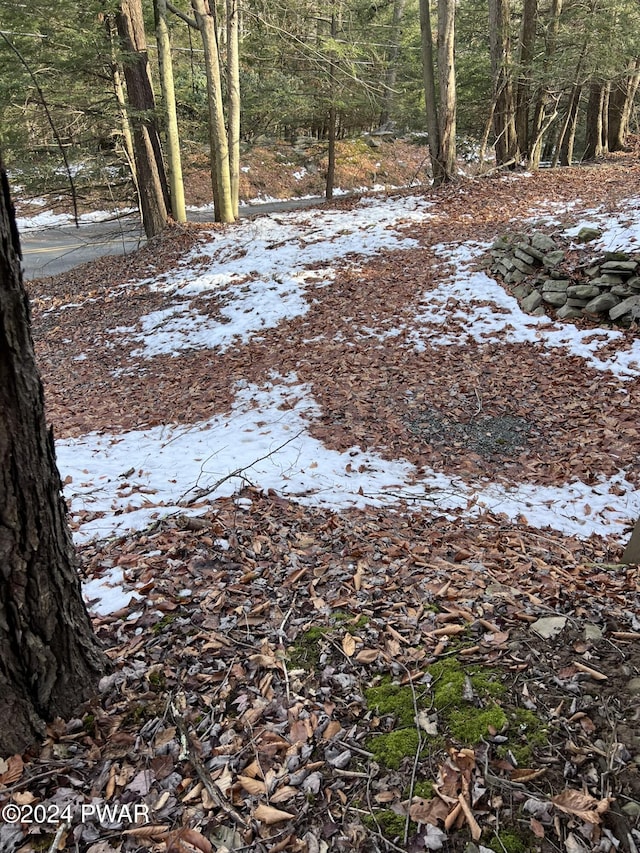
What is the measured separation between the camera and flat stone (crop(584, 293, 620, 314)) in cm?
798

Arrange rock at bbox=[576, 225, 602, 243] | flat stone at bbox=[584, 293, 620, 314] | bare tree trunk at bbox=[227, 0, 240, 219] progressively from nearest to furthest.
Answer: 1. flat stone at bbox=[584, 293, 620, 314]
2. rock at bbox=[576, 225, 602, 243]
3. bare tree trunk at bbox=[227, 0, 240, 219]

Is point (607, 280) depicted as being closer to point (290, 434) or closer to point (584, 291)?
point (584, 291)

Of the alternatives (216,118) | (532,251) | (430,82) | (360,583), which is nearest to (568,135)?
(430,82)

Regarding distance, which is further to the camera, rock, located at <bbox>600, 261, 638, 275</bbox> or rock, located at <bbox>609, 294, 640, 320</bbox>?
rock, located at <bbox>600, 261, 638, 275</bbox>

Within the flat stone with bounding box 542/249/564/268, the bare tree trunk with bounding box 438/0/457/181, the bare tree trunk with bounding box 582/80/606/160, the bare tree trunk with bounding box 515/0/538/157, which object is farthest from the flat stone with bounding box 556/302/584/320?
the bare tree trunk with bounding box 582/80/606/160

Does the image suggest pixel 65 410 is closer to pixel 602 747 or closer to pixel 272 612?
pixel 272 612

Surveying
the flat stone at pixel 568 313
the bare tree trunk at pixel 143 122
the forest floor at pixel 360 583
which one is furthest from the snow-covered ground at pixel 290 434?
the bare tree trunk at pixel 143 122

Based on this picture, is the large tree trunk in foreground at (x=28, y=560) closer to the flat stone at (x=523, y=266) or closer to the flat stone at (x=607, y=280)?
the flat stone at (x=607, y=280)

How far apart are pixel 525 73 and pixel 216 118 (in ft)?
31.9

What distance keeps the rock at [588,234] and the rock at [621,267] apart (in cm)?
135

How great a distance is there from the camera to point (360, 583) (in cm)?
331

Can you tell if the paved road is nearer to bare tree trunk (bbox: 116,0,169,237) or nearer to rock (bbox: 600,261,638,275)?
bare tree trunk (bbox: 116,0,169,237)

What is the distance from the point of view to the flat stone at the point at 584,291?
8156 mm

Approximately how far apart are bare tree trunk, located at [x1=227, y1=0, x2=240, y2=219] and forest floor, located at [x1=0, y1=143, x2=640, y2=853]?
8.21m
